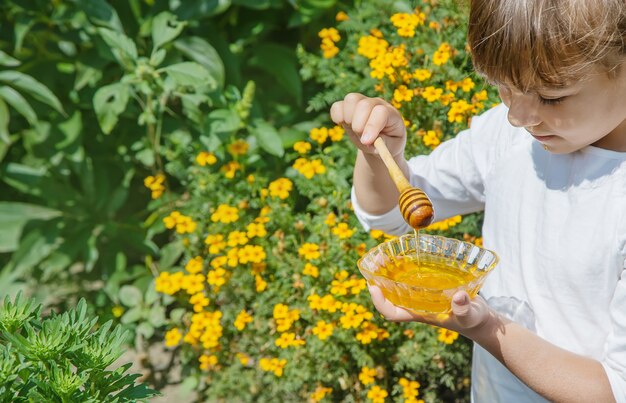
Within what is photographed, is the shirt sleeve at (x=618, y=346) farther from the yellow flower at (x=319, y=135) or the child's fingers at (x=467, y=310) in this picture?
the yellow flower at (x=319, y=135)

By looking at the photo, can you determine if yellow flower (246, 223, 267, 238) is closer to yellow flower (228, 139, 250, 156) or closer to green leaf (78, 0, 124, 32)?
yellow flower (228, 139, 250, 156)

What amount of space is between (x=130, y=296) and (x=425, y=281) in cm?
165

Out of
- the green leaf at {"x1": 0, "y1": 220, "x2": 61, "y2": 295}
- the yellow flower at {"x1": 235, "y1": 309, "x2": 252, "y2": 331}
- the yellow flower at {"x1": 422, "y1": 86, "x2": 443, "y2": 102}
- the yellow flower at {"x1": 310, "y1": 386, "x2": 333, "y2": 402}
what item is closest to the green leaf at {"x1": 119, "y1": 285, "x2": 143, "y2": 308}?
the green leaf at {"x1": 0, "y1": 220, "x2": 61, "y2": 295}

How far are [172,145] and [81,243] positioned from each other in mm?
485

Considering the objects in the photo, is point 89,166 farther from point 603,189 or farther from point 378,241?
point 603,189

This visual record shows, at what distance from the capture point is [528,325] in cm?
133

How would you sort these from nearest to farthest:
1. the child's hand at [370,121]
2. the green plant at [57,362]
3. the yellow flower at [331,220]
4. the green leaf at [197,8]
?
the green plant at [57,362] < the child's hand at [370,121] < the yellow flower at [331,220] < the green leaf at [197,8]

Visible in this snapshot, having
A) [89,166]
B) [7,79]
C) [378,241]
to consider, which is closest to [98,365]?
[378,241]

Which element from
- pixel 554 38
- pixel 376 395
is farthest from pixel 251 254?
pixel 554 38

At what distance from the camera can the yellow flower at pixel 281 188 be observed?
2320 mm

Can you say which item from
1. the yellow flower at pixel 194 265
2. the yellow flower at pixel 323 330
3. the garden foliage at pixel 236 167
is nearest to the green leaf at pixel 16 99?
the garden foliage at pixel 236 167

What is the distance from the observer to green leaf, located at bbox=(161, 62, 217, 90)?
2240mm

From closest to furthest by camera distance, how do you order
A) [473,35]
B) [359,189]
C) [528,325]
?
[473,35], [528,325], [359,189]

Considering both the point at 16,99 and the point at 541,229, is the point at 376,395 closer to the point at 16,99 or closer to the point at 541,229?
the point at 541,229
